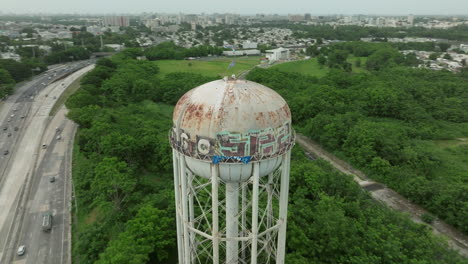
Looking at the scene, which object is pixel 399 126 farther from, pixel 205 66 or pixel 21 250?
pixel 205 66

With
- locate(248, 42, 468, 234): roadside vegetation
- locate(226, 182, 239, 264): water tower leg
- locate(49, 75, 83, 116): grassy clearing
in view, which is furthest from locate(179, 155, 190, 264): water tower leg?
locate(49, 75, 83, 116): grassy clearing

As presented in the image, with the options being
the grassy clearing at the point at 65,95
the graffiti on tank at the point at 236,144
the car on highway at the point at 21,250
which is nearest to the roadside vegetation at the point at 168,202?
the car on highway at the point at 21,250

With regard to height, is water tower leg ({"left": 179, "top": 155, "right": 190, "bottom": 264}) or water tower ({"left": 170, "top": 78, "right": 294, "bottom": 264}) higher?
water tower ({"left": 170, "top": 78, "right": 294, "bottom": 264})

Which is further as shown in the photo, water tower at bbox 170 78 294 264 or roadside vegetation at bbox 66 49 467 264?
roadside vegetation at bbox 66 49 467 264

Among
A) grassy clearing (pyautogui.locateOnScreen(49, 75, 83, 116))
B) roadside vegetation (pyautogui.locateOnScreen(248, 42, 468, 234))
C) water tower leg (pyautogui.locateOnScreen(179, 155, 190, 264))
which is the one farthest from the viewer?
grassy clearing (pyautogui.locateOnScreen(49, 75, 83, 116))

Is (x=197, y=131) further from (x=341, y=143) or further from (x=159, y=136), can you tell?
(x=341, y=143)

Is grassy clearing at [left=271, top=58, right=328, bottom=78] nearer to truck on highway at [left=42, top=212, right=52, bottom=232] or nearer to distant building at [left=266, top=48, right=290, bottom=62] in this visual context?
distant building at [left=266, top=48, right=290, bottom=62]

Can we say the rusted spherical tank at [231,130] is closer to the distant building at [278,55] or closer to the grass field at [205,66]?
the grass field at [205,66]

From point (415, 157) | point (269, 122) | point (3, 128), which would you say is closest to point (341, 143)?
point (415, 157)
